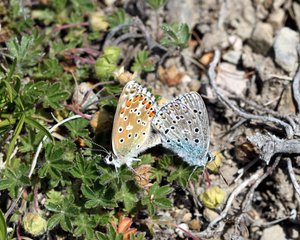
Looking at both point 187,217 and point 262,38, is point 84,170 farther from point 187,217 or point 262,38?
point 262,38

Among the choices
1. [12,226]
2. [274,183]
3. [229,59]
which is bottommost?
[12,226]

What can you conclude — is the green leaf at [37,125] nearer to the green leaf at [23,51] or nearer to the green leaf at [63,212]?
the green leaf at [63,212]

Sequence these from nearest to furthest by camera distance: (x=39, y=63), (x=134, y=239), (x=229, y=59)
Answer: (x=134, y=239) → (x=39, y=63) → (x=229, y=59)

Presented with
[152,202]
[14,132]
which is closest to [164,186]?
[152,202]

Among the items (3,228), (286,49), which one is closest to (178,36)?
(286,49)

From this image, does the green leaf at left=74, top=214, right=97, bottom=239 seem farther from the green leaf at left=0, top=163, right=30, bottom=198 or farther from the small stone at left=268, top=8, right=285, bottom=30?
the small stone at left=268, top=8, right=285, bottom=30

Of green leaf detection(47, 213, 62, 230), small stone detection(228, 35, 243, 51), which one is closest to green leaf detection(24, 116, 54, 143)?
green leaf detection(47, 213, 62, 230)

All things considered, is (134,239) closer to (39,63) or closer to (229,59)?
(39,63)
